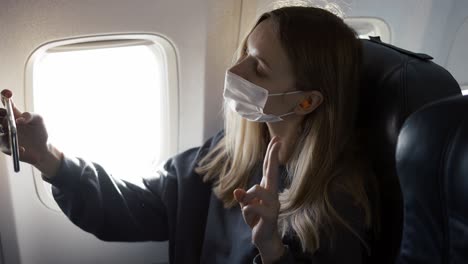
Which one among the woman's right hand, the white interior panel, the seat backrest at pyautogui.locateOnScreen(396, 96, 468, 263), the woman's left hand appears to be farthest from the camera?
the white interior panel

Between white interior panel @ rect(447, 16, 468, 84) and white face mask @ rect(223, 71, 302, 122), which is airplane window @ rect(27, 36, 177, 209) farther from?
white interior panel @ rect(447, 16, 468, 84)

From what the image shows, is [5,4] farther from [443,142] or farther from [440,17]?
[440,17]

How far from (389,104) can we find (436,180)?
244 mm

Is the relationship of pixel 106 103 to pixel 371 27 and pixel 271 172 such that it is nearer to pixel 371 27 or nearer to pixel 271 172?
pixel 271 172

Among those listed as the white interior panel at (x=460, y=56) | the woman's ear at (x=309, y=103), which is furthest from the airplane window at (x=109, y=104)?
the white interior panel at (x=460, y=56)

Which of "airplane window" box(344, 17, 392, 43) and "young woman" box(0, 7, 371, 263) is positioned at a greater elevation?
"airplane window" box(344, 17, 392, 43)

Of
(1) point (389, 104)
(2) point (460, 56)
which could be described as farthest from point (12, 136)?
(2) point (460, 56)

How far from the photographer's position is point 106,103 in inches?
64.8

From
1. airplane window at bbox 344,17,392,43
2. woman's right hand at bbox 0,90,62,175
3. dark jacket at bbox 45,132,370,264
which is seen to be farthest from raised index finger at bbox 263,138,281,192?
airplane window at bbox 344,17,392,43

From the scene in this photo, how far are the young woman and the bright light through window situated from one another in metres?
0.31

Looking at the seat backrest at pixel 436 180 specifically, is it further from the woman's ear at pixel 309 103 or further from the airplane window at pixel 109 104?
the airplane window at pixel 109 104

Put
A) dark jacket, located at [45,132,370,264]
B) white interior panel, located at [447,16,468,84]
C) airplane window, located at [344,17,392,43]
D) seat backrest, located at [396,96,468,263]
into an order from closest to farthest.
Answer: seat backrest, located at [396,96,468,263] → dark jacket, located at [45,132,370,264] → airplane window, located at [344,17,392,43] → white interior panel, located at [447,16,468,84]

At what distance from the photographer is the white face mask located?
46.4 inches

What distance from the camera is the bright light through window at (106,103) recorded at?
150cm
